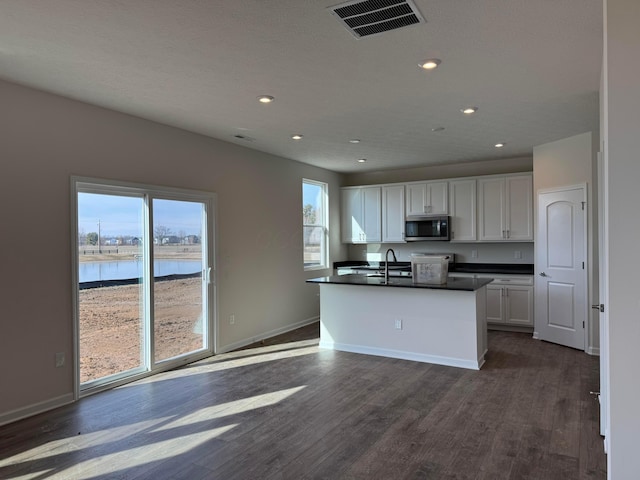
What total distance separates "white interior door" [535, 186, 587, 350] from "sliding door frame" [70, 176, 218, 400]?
431 cm

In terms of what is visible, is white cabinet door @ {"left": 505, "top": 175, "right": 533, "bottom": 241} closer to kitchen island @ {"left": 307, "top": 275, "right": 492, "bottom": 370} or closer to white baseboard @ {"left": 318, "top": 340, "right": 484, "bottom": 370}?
kitchen island @ {"left": 307, "top": 275, "right": 492, "bottom": 370}

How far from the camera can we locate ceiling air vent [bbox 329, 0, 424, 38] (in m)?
2.28

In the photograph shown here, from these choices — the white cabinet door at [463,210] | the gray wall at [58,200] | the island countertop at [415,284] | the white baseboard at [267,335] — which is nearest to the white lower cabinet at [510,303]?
the white cabinet door at [463,210]

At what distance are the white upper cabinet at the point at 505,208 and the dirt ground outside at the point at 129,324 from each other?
448 centimetres

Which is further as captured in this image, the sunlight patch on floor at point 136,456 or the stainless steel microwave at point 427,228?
the stainless steel microwave at point 427,228

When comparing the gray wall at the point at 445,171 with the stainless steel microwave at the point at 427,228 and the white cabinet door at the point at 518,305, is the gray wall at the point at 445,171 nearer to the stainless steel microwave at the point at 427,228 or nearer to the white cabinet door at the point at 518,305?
the stainless steel microwave at the point at 427,228

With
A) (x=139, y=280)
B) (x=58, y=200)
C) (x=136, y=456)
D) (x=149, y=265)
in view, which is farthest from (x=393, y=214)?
(x=136, y=456)

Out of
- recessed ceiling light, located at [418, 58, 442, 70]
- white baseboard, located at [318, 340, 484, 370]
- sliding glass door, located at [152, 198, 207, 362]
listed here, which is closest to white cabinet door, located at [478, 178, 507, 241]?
white baseboard, located at [318, 340, 484, 370]

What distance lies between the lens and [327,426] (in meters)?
3.30

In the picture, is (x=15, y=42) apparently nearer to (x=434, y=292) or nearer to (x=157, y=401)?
(x=157, y=401)

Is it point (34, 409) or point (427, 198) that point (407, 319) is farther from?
point (34, 409)

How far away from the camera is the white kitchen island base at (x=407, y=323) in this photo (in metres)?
4.70

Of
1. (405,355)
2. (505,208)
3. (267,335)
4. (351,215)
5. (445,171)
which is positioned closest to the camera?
(405,355)

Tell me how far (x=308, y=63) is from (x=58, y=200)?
248 centimetres
